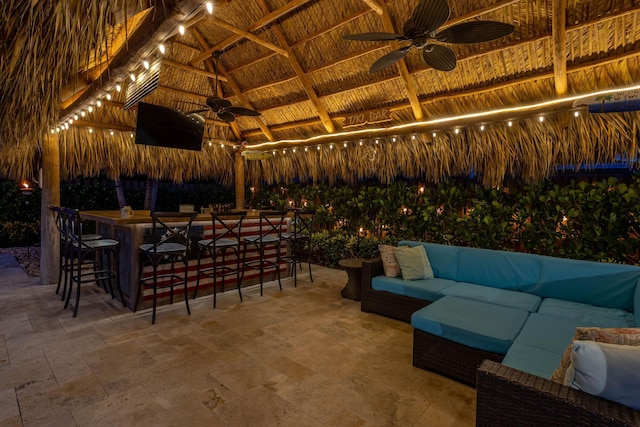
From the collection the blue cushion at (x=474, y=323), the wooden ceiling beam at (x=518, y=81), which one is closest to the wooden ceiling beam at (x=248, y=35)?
the wooden ceiling beam at (x=518, y=81)

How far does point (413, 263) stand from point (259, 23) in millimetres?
4295

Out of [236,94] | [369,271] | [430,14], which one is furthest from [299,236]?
[430,14]

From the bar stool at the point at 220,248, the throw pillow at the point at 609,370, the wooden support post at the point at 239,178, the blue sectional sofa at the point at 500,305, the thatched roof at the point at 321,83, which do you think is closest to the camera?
the throw pillow at the point at 609,370

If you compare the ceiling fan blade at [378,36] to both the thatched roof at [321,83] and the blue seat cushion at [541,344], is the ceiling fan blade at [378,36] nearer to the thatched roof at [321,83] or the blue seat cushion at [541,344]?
the thatched roof at [321,83]

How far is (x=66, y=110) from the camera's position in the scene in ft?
14.8

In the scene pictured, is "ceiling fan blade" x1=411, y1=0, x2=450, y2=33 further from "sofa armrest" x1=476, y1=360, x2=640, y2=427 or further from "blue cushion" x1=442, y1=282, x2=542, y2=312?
"blue cushion" x1=442, y1=282, x2=542, y2=312

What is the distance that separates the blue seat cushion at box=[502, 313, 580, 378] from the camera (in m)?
1.87

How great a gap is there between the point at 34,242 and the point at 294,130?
744cm

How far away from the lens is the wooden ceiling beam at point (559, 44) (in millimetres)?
3620

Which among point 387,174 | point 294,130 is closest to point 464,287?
point 387,174

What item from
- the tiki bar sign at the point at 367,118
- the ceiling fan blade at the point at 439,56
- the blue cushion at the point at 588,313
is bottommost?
the blue cushion at the point at 588,313

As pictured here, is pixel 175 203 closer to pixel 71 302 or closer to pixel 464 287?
pixel 71 302

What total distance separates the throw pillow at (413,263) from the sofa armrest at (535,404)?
84.9 inches

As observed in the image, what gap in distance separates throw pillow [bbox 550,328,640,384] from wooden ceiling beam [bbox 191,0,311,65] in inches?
186
